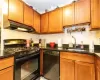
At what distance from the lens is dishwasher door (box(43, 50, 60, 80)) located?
80.3 inches

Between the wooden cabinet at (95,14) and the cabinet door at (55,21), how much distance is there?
85cm

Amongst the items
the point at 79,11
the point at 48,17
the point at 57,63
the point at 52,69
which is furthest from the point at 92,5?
the point at 52,69

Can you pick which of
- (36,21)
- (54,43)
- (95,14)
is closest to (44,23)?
(36,21)

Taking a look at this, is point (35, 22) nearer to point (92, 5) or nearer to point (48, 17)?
point (48, 17)

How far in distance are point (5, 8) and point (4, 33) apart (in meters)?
0.55

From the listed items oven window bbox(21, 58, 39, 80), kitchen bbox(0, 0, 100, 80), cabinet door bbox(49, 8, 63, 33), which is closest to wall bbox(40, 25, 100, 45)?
kitchen bbox(0, 0, 100, 80)

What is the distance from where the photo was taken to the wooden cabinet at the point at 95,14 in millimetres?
1809

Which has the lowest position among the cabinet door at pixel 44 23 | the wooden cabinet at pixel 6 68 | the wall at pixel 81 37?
the wooden cabinet at pixel 6 68

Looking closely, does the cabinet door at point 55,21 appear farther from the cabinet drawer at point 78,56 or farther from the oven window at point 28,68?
the oven window at point 28,68

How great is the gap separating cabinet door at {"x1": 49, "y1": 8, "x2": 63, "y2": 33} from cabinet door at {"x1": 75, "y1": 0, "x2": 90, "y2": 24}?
49 centimetres

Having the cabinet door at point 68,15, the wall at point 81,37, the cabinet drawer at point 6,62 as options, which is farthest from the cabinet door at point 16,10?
the wall at point 81,37

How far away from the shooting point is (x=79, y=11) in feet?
6.87

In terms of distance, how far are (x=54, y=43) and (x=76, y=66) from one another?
3.86ft

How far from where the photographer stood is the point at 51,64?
7.01 feet
